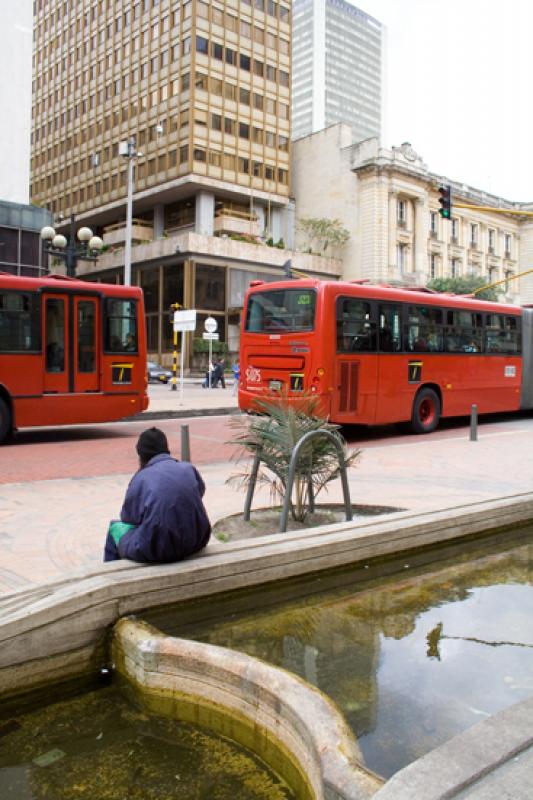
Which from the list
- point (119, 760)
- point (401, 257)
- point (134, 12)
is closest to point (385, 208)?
point (401, 257)

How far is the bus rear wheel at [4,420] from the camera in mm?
13210

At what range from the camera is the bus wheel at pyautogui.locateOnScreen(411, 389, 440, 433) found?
16578 millimetres

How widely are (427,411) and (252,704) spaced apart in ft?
47.3

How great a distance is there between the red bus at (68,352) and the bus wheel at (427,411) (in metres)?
6.21

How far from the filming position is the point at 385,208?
62.8 m

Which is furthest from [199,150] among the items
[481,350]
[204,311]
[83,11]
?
[481,350]

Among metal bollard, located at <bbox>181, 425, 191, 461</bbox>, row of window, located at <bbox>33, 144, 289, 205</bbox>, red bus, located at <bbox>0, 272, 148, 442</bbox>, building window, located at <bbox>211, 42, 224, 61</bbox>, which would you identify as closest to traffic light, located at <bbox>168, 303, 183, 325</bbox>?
row of window, located at <bbox>33, 144, 289, 205</bbox>

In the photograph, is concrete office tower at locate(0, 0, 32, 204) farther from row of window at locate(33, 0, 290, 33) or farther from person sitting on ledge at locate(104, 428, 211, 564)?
person sitting on ledge at locate(104, 428, 211, 564)

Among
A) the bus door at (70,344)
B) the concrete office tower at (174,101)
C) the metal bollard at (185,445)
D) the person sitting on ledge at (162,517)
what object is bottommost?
the metal bollard at (185,445)

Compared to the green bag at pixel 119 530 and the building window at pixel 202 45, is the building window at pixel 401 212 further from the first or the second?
the green bag at pixel 119 530

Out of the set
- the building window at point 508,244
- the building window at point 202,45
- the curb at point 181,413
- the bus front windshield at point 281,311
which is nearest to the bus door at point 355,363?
the bus front windshield at point 281,311

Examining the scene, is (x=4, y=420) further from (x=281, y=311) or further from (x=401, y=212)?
(x=401, y=212)

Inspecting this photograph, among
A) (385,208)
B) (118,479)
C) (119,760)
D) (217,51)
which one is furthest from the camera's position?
(385,208)

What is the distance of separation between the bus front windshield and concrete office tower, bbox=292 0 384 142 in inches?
6366
